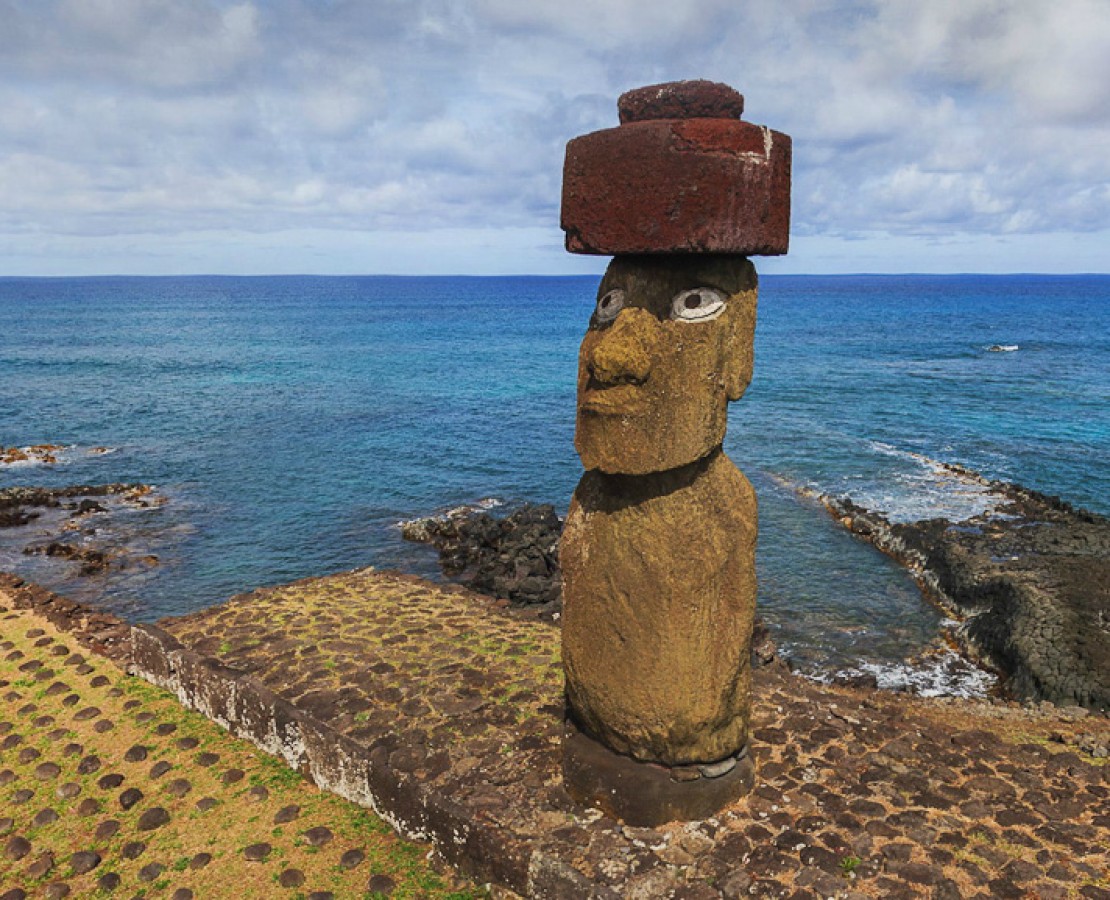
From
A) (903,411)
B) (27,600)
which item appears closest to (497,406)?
(903,411)

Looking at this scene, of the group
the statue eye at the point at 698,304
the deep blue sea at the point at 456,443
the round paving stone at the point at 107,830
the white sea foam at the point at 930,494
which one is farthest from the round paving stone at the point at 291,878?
the white sea foam at the point at 930,494

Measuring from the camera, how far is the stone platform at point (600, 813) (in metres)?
6.32

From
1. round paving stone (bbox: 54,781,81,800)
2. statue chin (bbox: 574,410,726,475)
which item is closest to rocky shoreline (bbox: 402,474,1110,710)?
round paving stone (bbox: 54,781,81,800)

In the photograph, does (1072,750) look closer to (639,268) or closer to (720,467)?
(720,467)

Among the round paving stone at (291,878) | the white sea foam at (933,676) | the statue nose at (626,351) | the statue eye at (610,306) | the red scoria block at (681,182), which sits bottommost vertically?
the white sea foam at (933,676)

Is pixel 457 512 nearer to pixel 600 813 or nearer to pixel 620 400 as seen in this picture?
pixel 600 813

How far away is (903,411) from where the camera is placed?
41281 millimetres

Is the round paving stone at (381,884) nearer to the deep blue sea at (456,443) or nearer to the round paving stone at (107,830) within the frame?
the round paving stone at (107,830)

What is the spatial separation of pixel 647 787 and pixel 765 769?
1.40 m

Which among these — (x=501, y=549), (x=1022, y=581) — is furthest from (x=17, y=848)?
(x=1022, y=581)

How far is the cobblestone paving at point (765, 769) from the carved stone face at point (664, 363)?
289 centimetres

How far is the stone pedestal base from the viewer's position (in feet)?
21.9

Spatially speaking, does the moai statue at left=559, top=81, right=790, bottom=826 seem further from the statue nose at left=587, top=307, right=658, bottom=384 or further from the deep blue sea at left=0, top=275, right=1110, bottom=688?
the deep blue sea at left=0, top=275, right=1110, bottom=688

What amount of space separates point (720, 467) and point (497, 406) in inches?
1517
